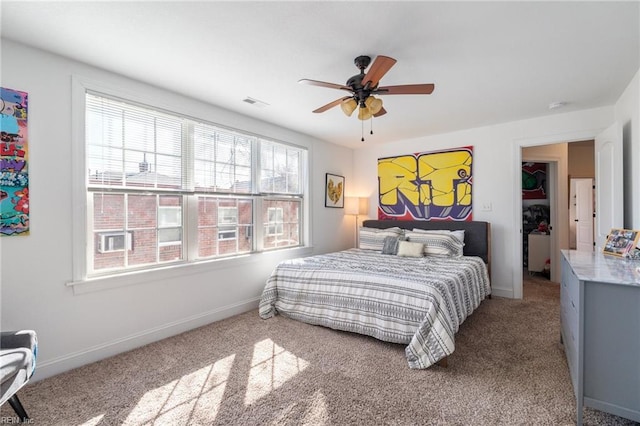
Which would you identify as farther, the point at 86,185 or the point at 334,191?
the point at 334,191

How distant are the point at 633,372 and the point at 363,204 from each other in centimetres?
391

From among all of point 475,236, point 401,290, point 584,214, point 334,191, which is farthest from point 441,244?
point 584,214

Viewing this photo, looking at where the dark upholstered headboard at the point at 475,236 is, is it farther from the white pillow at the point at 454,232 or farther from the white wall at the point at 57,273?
the white wall at the point at 57,273

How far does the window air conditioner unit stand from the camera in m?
2.54

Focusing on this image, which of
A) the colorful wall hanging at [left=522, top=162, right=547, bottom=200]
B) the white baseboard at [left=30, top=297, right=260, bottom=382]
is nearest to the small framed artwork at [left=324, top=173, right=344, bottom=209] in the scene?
the white baseboard at [left=30, top=297, right=260, bottom=382]

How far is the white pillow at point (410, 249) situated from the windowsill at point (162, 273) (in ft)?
5.08

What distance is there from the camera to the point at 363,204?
5223 mm

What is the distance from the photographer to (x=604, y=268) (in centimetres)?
182

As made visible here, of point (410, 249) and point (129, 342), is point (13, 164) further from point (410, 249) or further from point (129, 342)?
point (410, 249)

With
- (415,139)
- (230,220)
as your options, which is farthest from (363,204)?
(230,220)

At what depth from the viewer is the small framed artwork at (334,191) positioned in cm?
487

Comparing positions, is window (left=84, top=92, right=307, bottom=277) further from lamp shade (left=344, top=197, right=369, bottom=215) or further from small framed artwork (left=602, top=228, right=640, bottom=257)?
small framed artwork (left=602, top=228, right=640, bottom=257)

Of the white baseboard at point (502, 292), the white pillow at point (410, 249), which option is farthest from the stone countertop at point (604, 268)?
the white baseboard at point (502, 292)

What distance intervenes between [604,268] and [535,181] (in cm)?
468
